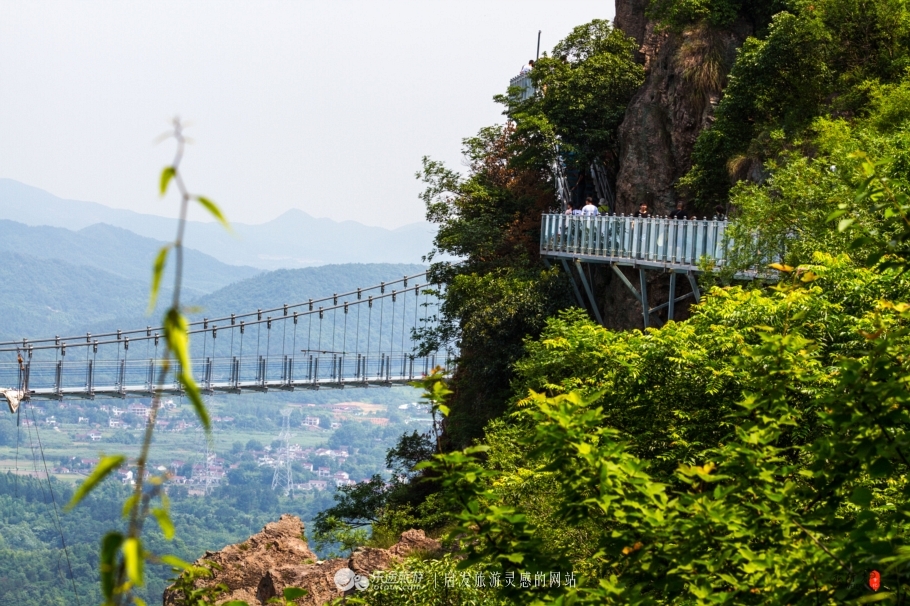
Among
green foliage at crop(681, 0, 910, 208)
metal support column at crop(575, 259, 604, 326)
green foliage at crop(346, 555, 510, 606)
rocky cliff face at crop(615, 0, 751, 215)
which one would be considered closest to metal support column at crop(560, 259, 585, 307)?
metal support column at crop(575, 259, 604, 326)

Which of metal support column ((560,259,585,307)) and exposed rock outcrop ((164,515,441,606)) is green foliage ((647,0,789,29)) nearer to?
metal support column ((560,259,585,307))

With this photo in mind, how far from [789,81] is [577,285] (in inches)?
193

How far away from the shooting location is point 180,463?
351 ft

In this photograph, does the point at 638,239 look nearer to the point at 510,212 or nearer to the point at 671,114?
the point at 671,114

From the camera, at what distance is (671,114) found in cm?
2061

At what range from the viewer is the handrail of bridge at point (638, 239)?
595 inches

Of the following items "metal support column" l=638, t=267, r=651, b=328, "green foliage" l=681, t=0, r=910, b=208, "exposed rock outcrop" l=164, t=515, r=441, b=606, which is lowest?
"exposed rock outcrop" l=164, t=515, r=441, b=606

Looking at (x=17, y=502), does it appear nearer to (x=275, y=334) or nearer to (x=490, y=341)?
(x=275, y=334)

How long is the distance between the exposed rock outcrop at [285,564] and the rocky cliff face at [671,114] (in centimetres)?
883

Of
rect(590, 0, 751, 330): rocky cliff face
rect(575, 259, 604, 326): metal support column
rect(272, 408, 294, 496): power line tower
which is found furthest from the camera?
rect(272, 408, 294, 496): power line tower

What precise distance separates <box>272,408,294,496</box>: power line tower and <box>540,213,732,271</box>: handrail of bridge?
87666mm

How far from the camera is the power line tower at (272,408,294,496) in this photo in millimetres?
108775

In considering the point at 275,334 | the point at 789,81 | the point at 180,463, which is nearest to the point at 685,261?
the point at 789,81

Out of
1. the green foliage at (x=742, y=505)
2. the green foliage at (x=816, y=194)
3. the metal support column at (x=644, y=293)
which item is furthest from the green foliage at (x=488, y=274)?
the green foliage at (x=742, y=505)
